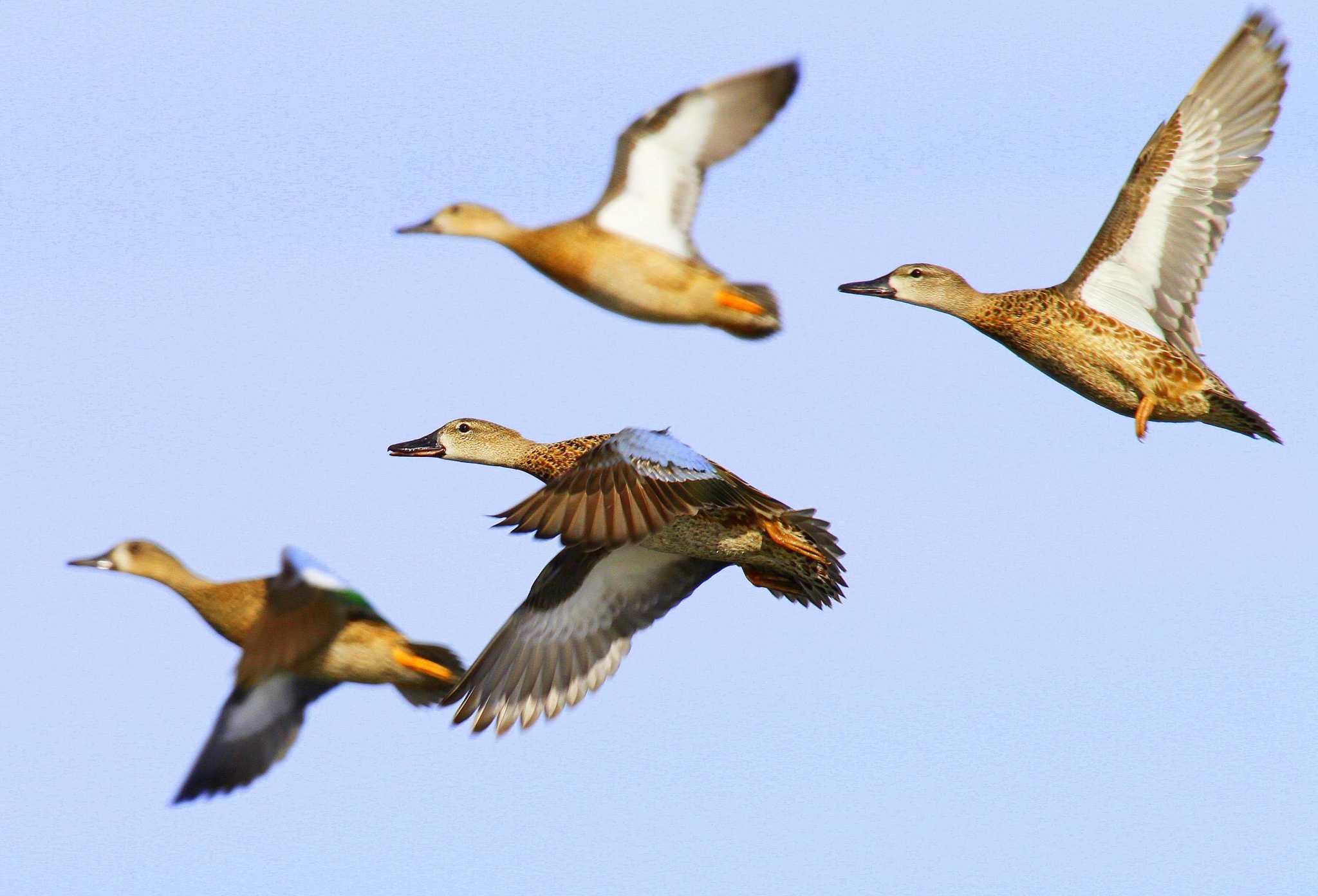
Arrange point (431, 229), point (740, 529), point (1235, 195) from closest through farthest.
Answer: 1. point (431, 229)
2. point (740, 529)
3. point (1235, 195)

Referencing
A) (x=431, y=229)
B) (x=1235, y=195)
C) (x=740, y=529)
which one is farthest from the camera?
(x=1235, y=195)

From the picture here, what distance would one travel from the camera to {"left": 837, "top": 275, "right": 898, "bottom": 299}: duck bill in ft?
49.9

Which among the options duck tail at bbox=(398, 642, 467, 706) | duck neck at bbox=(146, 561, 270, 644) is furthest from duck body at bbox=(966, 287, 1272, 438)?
duck neck at bbox=(146, 561, 270, 644)

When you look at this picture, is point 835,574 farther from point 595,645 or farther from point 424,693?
point 424,693

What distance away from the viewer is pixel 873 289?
49.9 feet

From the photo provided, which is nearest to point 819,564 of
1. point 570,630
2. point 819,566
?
point 819,566

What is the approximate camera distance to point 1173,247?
14344 millimetres

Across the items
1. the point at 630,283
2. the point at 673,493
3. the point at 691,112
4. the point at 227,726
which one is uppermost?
the point at 691,112

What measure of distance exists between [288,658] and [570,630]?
2256 millimetres

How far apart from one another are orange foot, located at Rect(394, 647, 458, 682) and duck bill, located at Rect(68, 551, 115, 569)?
2.94 m

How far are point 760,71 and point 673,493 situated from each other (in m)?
2.39

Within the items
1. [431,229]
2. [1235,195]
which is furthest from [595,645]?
[1235,195]

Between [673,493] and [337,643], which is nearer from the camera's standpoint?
[673,493]

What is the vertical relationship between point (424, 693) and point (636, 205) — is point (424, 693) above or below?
below
